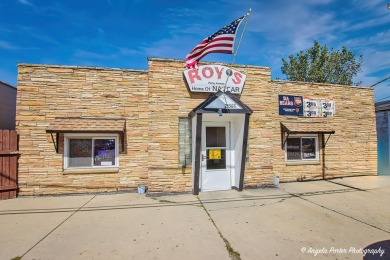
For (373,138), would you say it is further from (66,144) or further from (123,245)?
(66,144)

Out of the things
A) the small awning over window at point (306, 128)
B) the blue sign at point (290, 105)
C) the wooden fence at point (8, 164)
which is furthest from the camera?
the blue sign at point (290, 105)

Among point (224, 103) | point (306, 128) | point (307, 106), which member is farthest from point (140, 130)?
point (307, 106)

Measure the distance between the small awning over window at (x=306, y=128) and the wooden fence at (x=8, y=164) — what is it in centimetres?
978

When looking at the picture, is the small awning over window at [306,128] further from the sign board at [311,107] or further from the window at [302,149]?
the window at [302,149]

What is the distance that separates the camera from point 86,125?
7.46m

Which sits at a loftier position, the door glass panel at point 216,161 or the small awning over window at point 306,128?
the small awning over window at point 306,128

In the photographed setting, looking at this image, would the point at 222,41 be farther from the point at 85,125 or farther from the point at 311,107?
the point at 311,107

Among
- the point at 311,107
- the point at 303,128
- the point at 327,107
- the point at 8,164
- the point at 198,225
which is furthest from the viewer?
the point at 327,107

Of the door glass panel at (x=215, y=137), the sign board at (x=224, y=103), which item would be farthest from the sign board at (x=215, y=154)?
the sign board at (x=224, y=103)

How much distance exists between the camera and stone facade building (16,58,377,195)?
24.4 feet

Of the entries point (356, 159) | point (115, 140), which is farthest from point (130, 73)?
point (356, 159)

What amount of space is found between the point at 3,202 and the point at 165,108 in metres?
5.70

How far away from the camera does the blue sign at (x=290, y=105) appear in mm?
9484

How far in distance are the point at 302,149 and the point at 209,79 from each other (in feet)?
17.5
